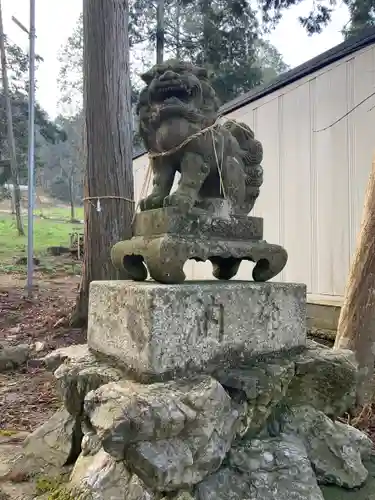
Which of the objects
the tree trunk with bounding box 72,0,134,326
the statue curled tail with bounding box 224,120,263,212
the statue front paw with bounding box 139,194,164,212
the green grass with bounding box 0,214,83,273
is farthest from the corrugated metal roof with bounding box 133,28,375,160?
the green grass with bounding box 0,214,83,273

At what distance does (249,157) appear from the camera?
189cm

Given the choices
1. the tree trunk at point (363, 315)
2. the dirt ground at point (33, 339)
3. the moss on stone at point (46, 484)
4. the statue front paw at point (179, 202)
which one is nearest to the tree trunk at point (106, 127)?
the dirt ground at point (33, 339)

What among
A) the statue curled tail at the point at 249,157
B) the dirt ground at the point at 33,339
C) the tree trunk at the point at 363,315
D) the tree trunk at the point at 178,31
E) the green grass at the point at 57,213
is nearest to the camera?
the statue curled tail at the point at 249,157

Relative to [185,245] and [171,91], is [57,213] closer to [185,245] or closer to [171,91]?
[171,91]

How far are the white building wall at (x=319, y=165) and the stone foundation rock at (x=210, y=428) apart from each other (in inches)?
108

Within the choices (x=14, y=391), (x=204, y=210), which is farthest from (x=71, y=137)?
(x=204, y=210)

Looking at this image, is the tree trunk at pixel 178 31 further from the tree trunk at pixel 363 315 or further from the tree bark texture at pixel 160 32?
the tree trunk at pixel 363 315

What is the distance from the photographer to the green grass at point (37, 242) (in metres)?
10.6

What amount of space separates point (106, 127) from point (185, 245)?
9.20 ft

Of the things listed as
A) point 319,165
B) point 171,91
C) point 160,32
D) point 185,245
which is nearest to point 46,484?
point 185,245

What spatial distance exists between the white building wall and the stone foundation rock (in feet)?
9.02

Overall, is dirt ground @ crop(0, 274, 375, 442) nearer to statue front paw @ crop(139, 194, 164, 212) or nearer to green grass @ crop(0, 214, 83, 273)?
statue front paw @ crop(139, 194, 164, 212)

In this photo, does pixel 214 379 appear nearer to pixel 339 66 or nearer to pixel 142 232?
pixel 142 232

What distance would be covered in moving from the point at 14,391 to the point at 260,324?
240cm
